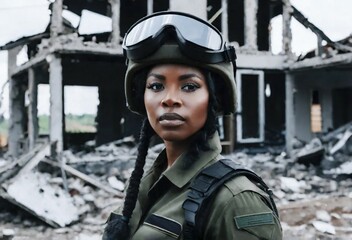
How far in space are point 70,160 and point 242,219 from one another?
8.63m

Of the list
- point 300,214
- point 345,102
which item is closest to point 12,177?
point 300,214

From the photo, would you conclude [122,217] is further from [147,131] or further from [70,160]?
[70,160]

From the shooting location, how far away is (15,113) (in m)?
13.9

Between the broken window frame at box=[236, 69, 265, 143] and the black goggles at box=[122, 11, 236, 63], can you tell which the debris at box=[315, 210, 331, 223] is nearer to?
the black goggles at box=[122, 11, 236, 63]

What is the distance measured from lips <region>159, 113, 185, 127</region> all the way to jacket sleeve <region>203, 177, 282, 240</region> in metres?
0.32

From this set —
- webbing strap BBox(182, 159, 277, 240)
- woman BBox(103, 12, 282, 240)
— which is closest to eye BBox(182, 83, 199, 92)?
woman BBox(103, 12, 282, 240)

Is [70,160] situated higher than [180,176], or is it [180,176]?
[180,176]

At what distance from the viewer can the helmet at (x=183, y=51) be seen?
4.66ft

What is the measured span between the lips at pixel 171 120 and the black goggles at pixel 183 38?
21 cm

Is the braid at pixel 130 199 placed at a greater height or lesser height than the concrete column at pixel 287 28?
lesser

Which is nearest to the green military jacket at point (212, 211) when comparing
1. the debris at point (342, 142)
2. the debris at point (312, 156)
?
the debris at point (312, 156)

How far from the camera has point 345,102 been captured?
1466cm

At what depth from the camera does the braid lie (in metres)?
1.48

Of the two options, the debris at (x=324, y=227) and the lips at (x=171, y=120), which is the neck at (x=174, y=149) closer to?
the lips at (x=171, y=120)
